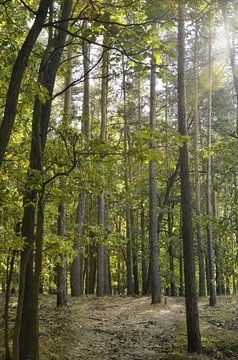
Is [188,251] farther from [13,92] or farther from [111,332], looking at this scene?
[13,92]

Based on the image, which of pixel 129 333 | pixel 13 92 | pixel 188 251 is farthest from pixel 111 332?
pixel 13 92

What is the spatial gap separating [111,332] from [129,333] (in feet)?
1.57

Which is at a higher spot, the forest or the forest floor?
the forest

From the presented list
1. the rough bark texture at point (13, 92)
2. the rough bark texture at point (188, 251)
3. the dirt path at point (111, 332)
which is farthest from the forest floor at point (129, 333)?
the rough bark texture at point (13, 92)

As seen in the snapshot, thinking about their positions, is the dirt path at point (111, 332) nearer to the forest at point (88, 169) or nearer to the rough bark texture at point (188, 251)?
the forest at point (88, 169)

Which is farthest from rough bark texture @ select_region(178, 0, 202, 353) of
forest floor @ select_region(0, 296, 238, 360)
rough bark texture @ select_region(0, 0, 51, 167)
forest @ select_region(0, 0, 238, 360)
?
rough bark texture @ select_region(0, 0, 51, 167)

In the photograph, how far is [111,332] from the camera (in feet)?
32.5

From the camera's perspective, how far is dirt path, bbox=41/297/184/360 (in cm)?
795

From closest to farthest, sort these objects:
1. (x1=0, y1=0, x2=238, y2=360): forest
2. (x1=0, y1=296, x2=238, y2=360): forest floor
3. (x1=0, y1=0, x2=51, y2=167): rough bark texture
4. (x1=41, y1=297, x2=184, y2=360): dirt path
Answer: (x1=0, y1=0, x2=51, y2=167): rough bark texture, (x1=0, y1=0, x2=238, y2=360): forest, (x1=0, y1=296, x2=238, y2=360): forest floor, (x1=41, y1=297, x2=184, y2=360): dirt path

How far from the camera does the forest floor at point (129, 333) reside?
Answer: 7816mm

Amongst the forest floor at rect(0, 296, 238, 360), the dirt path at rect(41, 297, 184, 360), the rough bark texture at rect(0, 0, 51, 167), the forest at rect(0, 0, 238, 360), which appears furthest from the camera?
the dirt path at rect(41, 297, 184, 360)

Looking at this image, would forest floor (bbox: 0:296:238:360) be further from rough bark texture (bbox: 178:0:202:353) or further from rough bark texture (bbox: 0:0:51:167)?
rough bark texture (bbox: 0:0:51:167)

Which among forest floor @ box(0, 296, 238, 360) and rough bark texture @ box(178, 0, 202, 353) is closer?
forest floor @ box(0, 296, 238, 360)

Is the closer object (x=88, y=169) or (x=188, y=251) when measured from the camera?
(x=88, y=169)
